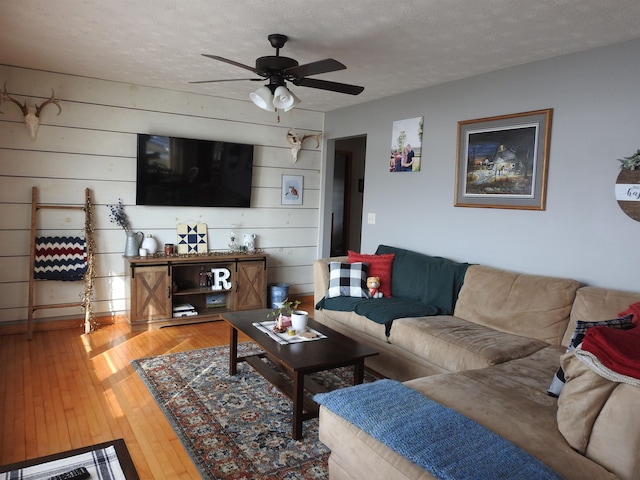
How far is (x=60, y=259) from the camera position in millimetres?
4508

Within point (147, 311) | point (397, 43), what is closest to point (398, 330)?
point (397, 43)

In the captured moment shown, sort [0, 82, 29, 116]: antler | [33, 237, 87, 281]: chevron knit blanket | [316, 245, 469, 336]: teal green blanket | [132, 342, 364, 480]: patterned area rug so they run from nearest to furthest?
1. [132, 342, 364, 480]: patterned area rug
2. [316, 245, 469, 336]: teal green blanket
3. [0, 82, 29, 116]: antler
4. [33, 237, 87, 281]: chevron knit blanket

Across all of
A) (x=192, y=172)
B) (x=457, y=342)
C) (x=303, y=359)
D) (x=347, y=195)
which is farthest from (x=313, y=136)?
(x=303, y=359)

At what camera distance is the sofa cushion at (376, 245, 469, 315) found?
3.87 m

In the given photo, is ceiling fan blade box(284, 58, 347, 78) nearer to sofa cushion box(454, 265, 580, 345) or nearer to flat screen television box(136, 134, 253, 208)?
sofa cushion box(454, 265, 580, 345)

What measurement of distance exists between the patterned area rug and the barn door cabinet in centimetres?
90

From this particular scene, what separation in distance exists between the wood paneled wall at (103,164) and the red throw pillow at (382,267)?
1764 millimetres

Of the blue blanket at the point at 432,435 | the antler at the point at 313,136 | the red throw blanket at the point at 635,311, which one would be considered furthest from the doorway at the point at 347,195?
the blue blanket at the point at 432,435

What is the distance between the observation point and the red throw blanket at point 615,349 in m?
1.67

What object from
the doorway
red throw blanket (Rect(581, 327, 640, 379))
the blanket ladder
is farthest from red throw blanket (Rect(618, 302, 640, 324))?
the doorway

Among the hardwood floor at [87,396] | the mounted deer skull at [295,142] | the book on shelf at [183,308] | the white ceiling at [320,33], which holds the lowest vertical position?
the hardwood floor at [87,396]

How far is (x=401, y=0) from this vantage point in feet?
8.30

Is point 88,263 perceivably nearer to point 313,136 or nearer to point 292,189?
point 292,189

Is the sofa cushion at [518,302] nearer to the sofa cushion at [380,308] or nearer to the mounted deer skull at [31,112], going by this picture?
the sofa cushion at [380,308]
